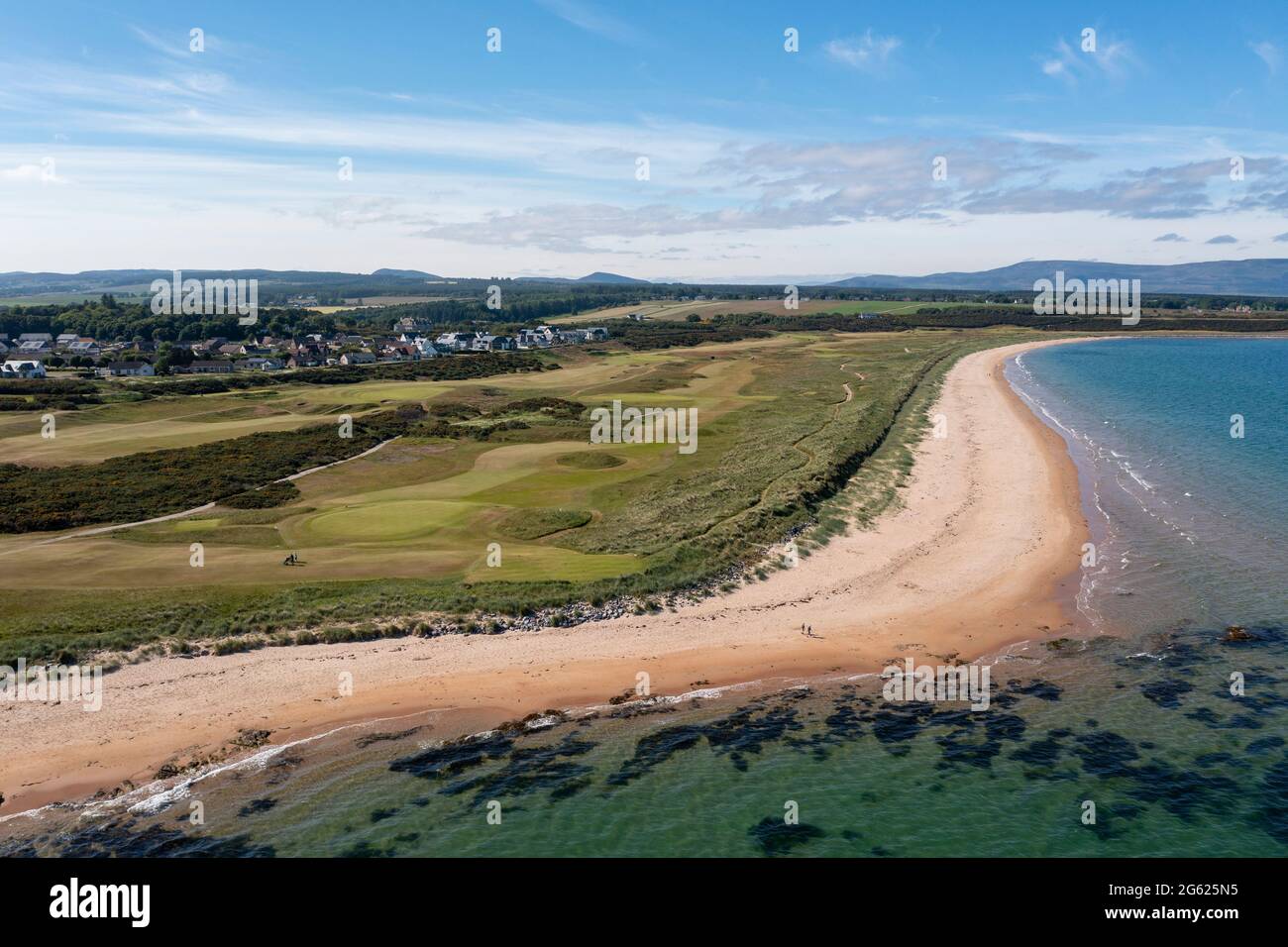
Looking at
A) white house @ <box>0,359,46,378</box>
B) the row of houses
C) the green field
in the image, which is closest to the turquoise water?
the green field

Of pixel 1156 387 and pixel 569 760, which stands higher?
pixel 1156 387

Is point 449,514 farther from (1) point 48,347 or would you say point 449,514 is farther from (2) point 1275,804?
(1) point 48,347

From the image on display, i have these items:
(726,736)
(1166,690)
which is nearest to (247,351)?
(726,736)

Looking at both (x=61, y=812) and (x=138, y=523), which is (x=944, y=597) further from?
(x=138, y=523)

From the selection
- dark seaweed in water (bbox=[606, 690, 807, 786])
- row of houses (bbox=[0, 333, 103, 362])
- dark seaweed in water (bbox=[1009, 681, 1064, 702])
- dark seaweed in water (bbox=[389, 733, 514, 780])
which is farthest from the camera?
row of houses (bbox=[0, 333, 103, 362])

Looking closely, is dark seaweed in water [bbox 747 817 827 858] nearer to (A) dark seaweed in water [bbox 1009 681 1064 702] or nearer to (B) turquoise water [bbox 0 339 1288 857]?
(B) turquoise water [bbox 0 339 1288 857]
